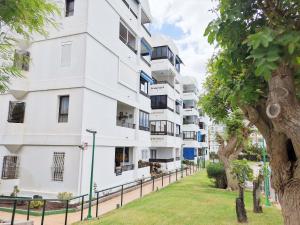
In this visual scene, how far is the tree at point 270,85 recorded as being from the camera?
3695 mm

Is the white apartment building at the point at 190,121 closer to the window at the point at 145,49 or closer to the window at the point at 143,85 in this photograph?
the window at the point at 143,85

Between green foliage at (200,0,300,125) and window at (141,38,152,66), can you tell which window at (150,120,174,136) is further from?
green foliage at (200,0,300,125)

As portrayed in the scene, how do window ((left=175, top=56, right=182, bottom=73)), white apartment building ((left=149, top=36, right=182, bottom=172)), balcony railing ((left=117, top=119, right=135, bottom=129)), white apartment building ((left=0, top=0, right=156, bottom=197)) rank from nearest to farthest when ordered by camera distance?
white apartment building ((left=0, top=0, right=156, bottom=197)) → balcony railing ((left=117, top=119, right=135, bottom=129)) → white apartment building ((left=149, top=36, right=182, bottom=172)) → window ((left=175, top=56, right=182, bottom=73))

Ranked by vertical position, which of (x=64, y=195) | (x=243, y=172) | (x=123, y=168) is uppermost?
(x=243, y=172)

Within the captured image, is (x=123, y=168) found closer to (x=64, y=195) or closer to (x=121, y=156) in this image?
(x=121, y=156)

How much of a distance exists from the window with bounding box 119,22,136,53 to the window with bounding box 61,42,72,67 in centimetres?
576

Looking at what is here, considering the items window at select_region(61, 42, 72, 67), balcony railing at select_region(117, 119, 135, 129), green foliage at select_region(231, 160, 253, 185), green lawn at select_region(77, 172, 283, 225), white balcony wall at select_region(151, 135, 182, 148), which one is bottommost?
green lawn at select_region(77, 172, 283, 225)

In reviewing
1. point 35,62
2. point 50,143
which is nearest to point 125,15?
point 35,62

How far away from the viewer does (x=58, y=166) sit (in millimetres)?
13789

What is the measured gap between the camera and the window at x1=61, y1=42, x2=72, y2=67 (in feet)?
48.5

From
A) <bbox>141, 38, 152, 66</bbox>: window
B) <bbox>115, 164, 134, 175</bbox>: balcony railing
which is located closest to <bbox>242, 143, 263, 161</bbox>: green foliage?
<bbox>115, 164, 134, 175</bbox>: balcony railing

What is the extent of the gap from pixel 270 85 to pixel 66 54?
1310 centimetres

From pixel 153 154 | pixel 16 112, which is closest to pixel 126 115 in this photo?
pixel 16 112

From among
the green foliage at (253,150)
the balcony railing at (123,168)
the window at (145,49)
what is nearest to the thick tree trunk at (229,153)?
the green foliage at (253,150)
